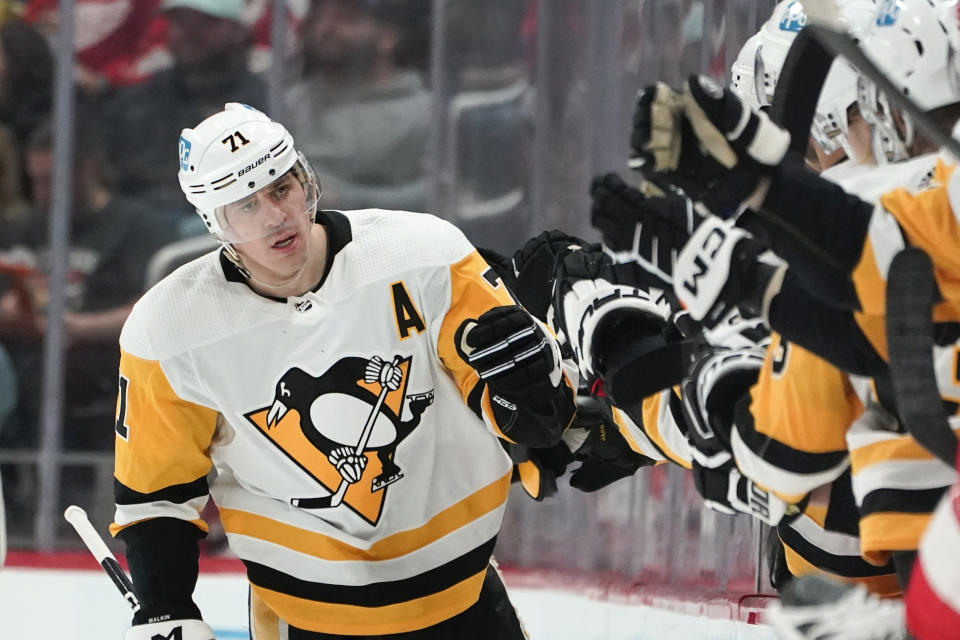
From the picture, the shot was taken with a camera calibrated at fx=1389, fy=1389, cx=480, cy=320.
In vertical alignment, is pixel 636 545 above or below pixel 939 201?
below

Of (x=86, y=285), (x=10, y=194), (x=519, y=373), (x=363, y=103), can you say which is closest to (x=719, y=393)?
(x=519, y=373)

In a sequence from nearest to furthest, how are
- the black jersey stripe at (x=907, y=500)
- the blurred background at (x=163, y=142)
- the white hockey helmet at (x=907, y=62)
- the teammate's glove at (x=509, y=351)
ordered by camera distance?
1. the black jersey stripe at (x=907, y=500)
2. the white hockey helmet at (x=907, y=62)
3. the teammate's glove at (x=509, y=351)
4. the blurred background at (x=163, y=142)

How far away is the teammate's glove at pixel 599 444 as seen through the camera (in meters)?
2.33

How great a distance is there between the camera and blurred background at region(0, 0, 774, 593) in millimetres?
4516

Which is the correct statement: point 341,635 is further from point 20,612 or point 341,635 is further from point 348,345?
point 20,612

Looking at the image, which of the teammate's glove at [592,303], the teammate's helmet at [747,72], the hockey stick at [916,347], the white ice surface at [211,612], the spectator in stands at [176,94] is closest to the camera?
the hockey stick at [916,347]

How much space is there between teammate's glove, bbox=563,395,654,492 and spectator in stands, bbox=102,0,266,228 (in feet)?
8.76

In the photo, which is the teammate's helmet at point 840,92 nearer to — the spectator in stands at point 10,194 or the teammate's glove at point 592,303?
the teammate's glove at point 592,303

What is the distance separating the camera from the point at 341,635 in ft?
7.26

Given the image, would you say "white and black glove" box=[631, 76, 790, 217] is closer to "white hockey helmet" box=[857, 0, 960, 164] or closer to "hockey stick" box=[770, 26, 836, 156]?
A: "white hockey helmet" box=[857, 0, 960, 164]

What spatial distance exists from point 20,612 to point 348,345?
1.55 meters

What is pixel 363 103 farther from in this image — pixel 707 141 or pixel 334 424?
pixel 707 141

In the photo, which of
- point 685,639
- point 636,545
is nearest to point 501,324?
point 685,639

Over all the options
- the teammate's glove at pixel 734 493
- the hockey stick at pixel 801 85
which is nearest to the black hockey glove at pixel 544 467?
the teammate's glove at pixel 734 493
